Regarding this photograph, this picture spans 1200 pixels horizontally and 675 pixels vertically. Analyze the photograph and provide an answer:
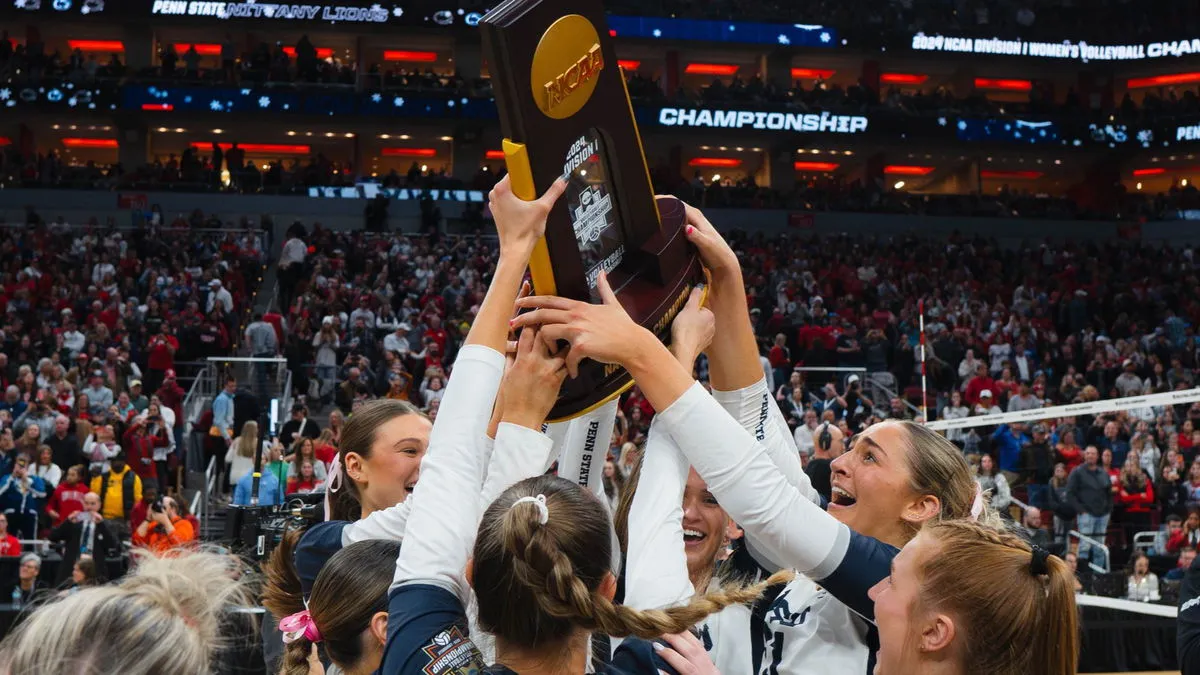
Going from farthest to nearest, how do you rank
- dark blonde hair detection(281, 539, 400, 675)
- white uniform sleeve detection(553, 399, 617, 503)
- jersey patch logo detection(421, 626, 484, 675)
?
white uniform sleeve detection(553, 399, 617, 503) → dark blonde hair detection(281, 539, 400, 675) → jersey patch logo detection(421, 626, 484, 675)

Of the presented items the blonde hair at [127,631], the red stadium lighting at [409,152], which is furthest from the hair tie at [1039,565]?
the red stadium lighting at [409,152]

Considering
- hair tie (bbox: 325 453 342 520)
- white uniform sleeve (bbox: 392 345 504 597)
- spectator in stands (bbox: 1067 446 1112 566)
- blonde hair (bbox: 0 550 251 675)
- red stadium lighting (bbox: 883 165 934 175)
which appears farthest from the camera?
red stadium lighting (bbox: 883 165 934 175)

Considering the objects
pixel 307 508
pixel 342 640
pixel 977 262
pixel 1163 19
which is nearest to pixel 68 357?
pixel 307 508

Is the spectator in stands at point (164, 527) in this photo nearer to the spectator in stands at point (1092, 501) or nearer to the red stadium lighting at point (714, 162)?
the spectator in stands at point (1092, 501)

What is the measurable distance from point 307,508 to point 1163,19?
125 feet

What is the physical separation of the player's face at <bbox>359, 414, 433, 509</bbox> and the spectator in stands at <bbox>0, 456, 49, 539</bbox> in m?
10.3

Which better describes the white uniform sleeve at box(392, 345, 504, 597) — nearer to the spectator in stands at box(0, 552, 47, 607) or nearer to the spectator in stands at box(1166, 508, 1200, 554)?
the spectator in stands at box(0, 552, 47, 607)

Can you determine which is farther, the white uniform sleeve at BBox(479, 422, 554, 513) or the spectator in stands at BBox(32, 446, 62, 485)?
the spectator in stands at BBox(32, 446, 62, 485)

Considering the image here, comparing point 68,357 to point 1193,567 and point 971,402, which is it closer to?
point 971,402

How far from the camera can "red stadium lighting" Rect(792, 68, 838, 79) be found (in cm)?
3703

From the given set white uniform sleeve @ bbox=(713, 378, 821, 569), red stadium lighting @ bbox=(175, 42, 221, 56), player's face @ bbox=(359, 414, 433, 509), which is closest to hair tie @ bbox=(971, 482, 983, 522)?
white uniform sleeve @ bbox=(713, 378, 821, 569)

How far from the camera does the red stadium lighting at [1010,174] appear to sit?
38.2 m

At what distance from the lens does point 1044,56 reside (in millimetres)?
35375

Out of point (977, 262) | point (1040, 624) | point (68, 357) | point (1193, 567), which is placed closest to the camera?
point (1040, 624)
